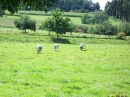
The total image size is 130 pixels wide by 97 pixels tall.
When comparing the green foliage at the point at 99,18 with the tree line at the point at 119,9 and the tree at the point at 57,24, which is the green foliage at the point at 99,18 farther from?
the tree at the point at 57,24

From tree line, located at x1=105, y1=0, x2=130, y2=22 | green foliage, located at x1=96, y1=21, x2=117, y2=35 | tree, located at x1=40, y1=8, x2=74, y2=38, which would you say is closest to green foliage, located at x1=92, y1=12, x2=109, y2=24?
tree line, located at x1=105, y1=0, x2=130, y2=22

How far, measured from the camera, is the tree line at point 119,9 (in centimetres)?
16589

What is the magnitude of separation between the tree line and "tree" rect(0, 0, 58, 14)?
161 meters

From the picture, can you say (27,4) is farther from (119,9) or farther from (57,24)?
(119,9)

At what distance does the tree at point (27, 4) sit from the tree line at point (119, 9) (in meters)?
161

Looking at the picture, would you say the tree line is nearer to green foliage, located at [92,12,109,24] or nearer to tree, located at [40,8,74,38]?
green foliage, located at [92,12,109,24]

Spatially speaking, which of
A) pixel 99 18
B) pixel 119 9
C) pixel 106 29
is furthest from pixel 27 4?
pixel 119 9

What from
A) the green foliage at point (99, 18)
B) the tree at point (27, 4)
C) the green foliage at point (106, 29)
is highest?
the green foliage at point (99, 18)

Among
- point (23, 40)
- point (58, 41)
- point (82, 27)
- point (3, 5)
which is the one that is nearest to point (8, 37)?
point (23, 40)

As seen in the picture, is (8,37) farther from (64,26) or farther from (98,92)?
(98,92)

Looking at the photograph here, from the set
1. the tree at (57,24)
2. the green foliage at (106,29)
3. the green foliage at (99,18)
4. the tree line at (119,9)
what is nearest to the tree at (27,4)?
the tree at (57,24)

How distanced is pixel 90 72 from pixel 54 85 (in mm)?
5815

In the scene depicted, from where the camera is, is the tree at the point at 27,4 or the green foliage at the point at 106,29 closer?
the tree at the point at 27,4

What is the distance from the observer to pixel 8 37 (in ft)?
193
